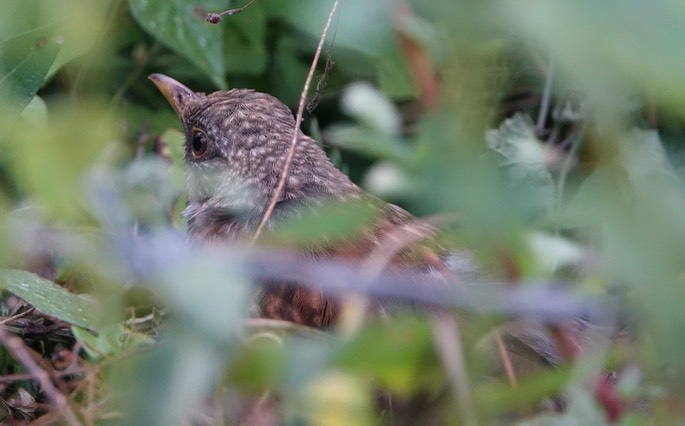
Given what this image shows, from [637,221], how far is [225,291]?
0.41 metres

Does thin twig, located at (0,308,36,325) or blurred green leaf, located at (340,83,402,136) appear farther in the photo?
thin twig, located at (0,308,36,325)

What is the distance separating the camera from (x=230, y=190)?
2.95 metres

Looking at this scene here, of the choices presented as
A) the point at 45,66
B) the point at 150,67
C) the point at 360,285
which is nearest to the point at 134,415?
the point at 360,285

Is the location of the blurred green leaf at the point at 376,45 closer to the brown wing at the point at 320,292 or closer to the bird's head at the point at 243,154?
the bird's head at the point at 243,154

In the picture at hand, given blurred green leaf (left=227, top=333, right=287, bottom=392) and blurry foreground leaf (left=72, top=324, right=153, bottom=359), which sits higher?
blurred green leaf (left=227, top=333, right=287, bottom=392)

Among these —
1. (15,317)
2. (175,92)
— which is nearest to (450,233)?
(15,317)

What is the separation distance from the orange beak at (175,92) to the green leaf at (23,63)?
49.0 inches

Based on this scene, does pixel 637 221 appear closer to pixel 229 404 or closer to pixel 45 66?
pixel 229 404

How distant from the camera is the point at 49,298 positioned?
7.27ft

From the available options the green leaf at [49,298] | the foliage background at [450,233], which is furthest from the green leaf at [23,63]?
the green leaf at [49,298]

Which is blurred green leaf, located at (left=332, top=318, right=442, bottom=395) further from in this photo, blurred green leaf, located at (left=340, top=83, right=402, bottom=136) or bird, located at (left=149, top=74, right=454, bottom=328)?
bird, located at (left=149, top=74, right=454, bottom=328)

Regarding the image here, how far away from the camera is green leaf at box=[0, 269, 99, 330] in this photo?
6.92 feet

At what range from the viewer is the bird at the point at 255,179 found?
232cm

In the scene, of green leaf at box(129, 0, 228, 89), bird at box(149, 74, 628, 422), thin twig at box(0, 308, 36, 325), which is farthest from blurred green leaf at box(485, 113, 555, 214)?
Result: thin twig at box(0, 308, 36, 325)
